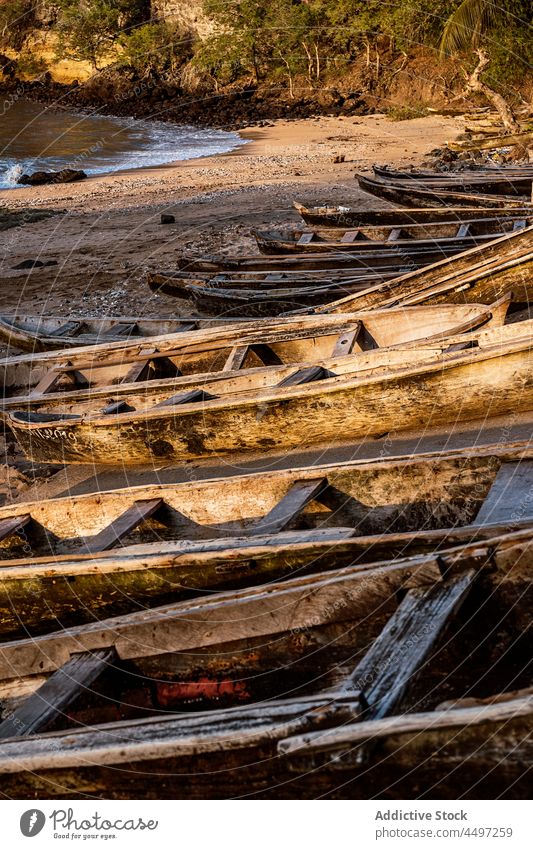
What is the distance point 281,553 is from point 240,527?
1.06 meters

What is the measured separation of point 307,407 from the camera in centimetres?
589

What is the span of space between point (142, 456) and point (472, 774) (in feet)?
15.0

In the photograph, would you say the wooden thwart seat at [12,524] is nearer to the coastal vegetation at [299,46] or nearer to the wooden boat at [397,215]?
the wooden boat at [397,215]

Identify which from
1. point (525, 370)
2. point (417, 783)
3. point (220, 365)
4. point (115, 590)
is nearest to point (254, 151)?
point (220, 365)

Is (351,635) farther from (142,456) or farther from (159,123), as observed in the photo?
(159,123)

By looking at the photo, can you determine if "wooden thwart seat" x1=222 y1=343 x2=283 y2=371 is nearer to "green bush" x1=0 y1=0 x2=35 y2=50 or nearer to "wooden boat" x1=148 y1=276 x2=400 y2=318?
"wooden boat" x1=148 y1=276 x2=400 y2=318

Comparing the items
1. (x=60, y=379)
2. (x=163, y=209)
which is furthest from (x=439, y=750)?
(x=163, y=209)

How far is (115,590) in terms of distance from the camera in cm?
404

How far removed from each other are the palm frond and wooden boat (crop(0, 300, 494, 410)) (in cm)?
1415

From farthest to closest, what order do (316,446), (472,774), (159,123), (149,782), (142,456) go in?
(159,123)
(142,456)
(316,446)
(149,782)
(472,774)

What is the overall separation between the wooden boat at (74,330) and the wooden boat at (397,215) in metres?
3.66

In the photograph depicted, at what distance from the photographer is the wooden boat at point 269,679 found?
2564 millimetres

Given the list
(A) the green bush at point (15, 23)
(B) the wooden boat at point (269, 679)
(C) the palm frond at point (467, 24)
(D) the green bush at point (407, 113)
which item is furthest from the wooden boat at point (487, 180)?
(A) the green bush at point (15, 23)

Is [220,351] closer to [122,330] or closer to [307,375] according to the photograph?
[307,375]
